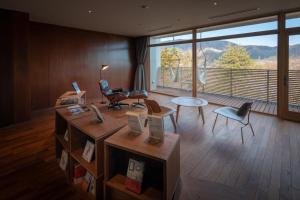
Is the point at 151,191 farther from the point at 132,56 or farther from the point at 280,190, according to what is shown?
the point at 132,56

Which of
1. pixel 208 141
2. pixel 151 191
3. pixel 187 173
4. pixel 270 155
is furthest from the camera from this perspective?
pixel 208 141

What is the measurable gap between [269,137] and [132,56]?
603 centimetres

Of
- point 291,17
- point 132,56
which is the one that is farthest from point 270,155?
point 132,56

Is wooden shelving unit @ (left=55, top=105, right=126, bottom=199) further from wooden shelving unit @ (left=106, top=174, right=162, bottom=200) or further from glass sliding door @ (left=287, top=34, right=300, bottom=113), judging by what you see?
glass sliding door @ (left=287, top=34, right=300, bottom=113)

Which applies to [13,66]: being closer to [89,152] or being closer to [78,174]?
[78,174]

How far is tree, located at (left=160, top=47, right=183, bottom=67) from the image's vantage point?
7.52m

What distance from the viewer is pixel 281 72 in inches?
169

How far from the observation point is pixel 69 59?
576 centimetres

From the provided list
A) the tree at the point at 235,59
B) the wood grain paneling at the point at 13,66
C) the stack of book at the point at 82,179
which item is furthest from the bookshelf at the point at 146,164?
the tree at the point at 235,59

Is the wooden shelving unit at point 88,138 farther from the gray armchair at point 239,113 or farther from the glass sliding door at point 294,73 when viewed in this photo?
the glass sliding door at point 294,73

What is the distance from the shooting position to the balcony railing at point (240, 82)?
425 centimetres

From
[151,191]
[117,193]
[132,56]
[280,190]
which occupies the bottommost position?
[280,190]

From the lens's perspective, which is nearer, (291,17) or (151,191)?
(151,191)

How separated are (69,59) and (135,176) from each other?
17.5 ft
